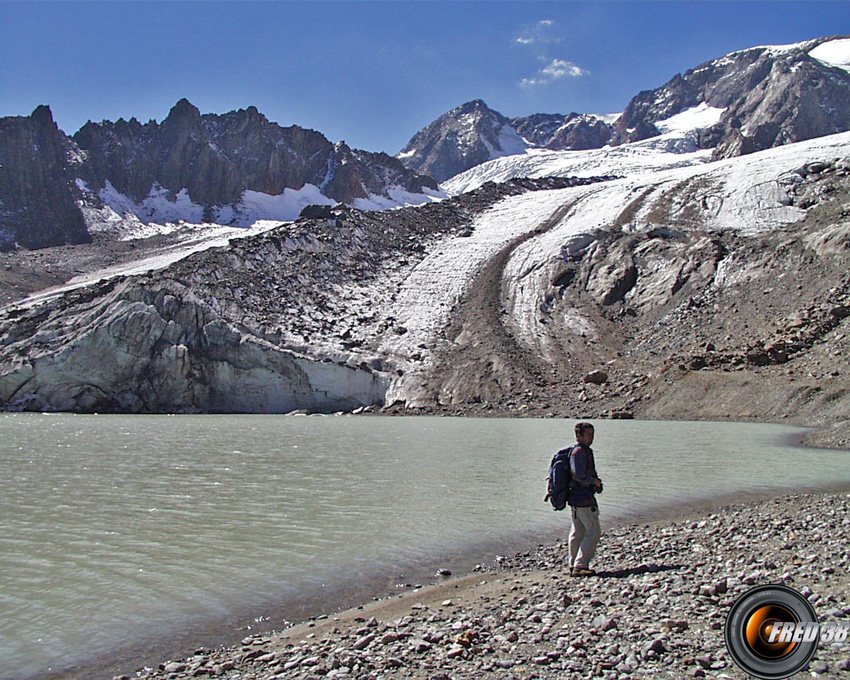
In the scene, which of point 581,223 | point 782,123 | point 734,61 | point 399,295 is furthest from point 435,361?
point 734,61

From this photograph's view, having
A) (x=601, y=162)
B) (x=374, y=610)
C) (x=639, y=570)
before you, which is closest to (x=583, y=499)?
(x=639, y=570)

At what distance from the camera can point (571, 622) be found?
19.2 feet

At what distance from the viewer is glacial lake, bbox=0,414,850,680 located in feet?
22.5

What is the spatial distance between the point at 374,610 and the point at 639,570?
3184 millimetres

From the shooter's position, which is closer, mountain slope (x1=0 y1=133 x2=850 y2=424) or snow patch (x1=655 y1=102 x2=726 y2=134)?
mountain slope (x1=0 y1=133 x2=850 y2=424)

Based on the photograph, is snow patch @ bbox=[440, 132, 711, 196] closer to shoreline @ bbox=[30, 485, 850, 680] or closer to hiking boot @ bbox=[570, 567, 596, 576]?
shoreline @ bbox=[30, 485, 850, 680]

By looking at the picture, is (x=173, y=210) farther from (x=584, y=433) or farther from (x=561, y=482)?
(x=584, y=433)

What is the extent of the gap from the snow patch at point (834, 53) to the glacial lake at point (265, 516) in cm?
15967

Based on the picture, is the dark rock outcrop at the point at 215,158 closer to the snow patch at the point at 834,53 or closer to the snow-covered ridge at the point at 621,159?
the snow-covered ridge at the point at 621,159

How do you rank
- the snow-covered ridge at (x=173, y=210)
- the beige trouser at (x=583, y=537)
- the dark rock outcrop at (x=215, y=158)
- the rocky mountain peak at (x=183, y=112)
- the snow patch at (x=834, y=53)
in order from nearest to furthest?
the beige trouser at (x=583, y=537) → the snow-covered ridge at (x=173, y=210) → the dark rock outcrop at (x=215, y=158) → the rocky mountain peak at (x=183, y=112) → the snow patch at (x=834, y=53)

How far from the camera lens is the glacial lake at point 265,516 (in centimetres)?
686

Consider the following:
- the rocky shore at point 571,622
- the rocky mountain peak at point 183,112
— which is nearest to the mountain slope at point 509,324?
the rocky shore at point 571,622

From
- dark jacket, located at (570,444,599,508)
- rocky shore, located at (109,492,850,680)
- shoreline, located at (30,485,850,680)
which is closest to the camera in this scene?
rocky shore, located at (109,492,850,680)

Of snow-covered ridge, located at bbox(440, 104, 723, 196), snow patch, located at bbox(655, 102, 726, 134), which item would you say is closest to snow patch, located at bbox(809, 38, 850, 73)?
snow patch, located at bbox(655, 102, 726, 134)
